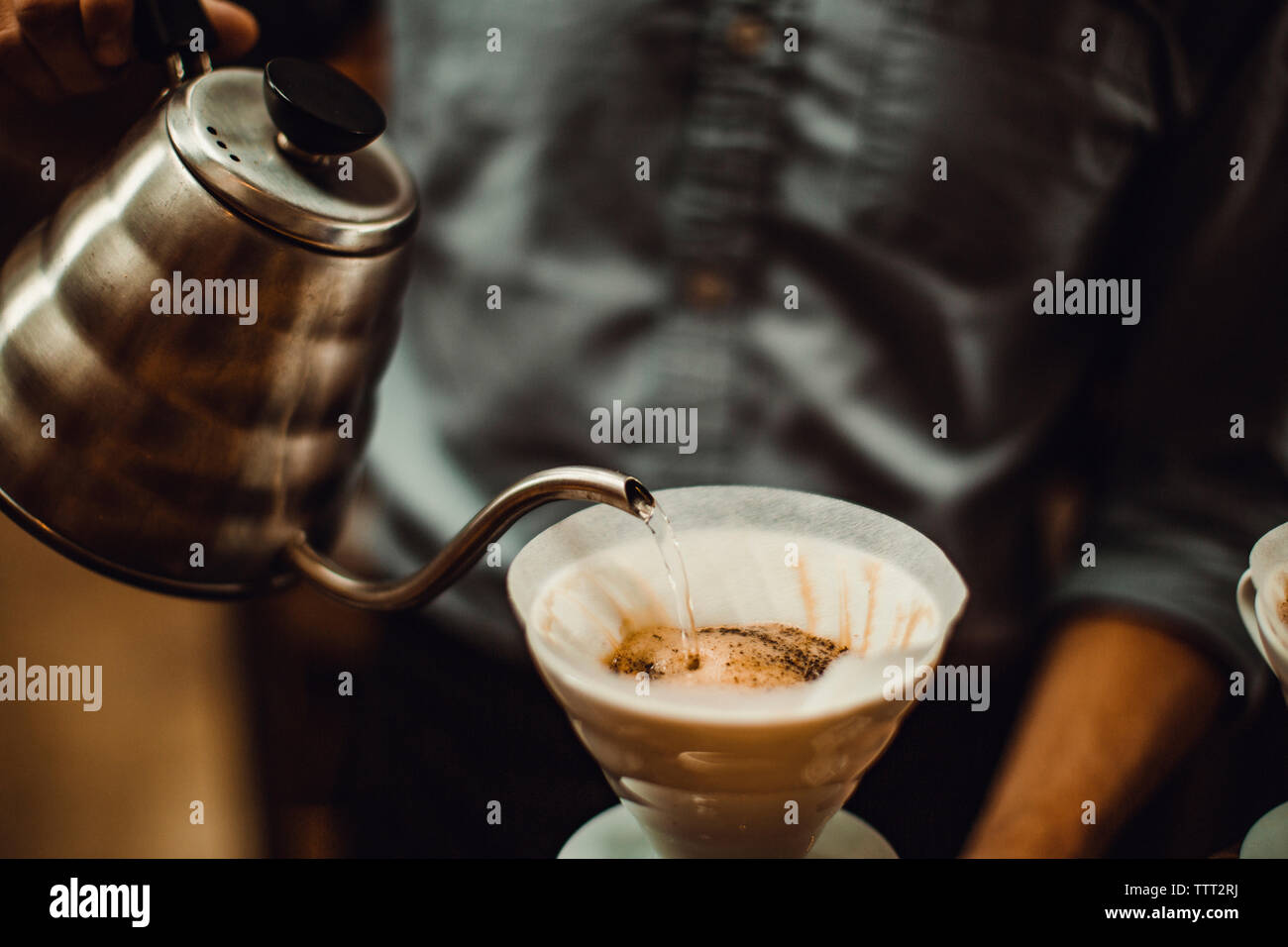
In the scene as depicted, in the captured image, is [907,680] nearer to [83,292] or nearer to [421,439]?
[83,292]

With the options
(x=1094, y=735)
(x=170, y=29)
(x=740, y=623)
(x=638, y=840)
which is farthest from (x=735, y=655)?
(x=170, y=29)

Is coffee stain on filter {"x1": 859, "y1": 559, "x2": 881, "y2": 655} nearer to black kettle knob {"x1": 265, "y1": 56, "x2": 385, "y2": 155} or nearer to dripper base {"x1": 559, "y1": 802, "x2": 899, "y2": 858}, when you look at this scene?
dripper base {"x1": 559, "y1": 802, "x2": 899, "y2": 858}

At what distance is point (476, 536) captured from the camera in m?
0.44

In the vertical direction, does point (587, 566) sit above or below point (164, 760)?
above

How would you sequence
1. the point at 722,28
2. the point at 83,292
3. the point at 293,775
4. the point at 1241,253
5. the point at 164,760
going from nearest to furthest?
the point at 83,292 → the point at 1241,253 → the point at 722,28 → the point at 164,760 → the point at 293,775

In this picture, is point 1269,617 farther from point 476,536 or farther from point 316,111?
point 316,111

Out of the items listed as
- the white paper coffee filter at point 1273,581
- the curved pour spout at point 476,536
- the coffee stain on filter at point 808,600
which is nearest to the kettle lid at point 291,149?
the curved pour spout at point 476,536

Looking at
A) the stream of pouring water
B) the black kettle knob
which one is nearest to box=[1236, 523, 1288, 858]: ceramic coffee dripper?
the stream of pouring water

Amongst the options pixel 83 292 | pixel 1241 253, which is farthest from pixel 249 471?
pixel 1241 253

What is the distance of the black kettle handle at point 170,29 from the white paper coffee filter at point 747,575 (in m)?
0.35

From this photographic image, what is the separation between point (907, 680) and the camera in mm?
359

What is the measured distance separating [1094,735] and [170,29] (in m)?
0.72

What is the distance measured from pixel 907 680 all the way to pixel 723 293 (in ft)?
1.44

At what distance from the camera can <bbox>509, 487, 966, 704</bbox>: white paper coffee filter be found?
1.34 ft
